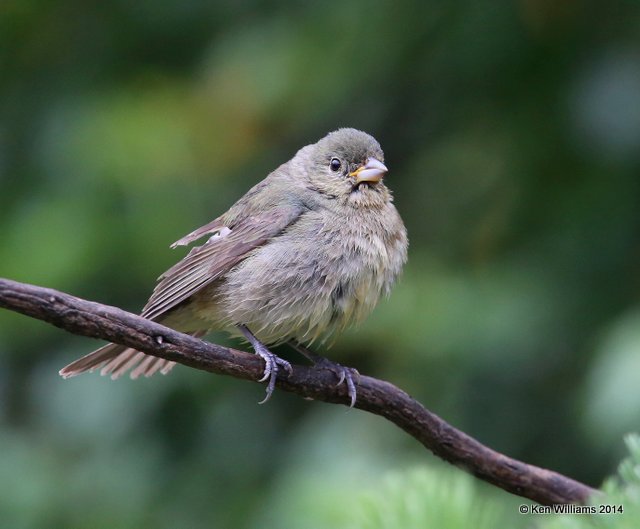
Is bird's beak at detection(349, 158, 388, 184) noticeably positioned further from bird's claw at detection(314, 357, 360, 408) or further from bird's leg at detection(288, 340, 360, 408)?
bird's claw at detection(314, 357, 360, 408)

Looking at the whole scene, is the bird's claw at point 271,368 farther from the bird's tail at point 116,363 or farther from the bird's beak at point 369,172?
the bird's beak at point 369,172

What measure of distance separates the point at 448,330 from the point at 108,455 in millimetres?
1814

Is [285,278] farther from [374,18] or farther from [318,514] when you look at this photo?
[374,18]

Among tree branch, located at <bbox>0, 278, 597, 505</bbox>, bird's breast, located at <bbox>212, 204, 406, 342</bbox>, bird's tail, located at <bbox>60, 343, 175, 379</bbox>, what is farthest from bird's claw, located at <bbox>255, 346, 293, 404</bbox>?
bird's tail, located at <bbox>60, 343, 175, 379</bbox>

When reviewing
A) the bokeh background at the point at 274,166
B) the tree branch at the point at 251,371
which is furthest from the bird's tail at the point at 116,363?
the tree branch at the point at 251,371

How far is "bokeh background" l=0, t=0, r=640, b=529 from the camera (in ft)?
14.8

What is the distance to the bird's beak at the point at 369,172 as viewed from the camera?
14.3 ft

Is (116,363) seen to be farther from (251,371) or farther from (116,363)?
(251,371)

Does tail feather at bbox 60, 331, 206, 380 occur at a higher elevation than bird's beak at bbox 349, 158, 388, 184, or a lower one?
lower

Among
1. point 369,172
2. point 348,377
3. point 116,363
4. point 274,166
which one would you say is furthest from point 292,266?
point 274,166

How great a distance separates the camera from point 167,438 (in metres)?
4.82

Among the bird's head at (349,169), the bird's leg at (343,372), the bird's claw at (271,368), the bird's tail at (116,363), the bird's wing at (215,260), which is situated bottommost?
the bird's tail at (116,363)

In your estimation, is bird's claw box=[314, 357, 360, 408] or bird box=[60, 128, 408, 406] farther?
bird box=[60, 128, 408, 406]

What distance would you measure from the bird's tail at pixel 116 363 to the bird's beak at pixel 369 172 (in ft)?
4.05
